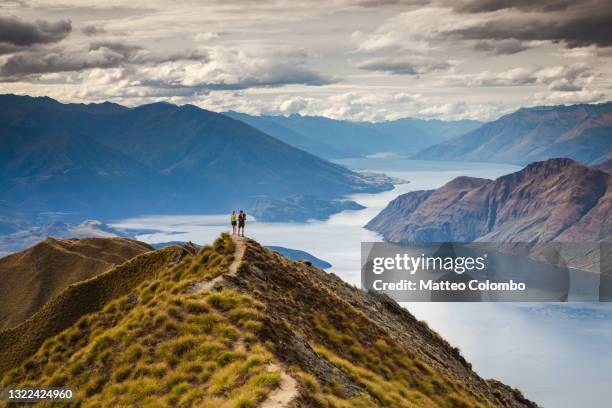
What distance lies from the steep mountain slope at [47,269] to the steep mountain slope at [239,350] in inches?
3172

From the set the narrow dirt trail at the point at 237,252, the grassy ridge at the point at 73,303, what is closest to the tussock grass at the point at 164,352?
the narrow dirt trail at the point at 237,252

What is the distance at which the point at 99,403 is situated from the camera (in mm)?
36312

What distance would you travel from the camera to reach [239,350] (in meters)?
35.0

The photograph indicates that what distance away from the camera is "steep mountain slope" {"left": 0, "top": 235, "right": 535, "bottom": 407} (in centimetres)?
3275

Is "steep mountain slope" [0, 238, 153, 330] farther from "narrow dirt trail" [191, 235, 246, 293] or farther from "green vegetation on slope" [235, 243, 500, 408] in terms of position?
"green vegetation on slope" [235, 243, 500, 408]

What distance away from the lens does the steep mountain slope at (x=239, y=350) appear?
32750mm

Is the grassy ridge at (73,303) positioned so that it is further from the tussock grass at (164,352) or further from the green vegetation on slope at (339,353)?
the green vegetation on slope at (339,353)

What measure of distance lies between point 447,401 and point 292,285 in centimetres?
1430

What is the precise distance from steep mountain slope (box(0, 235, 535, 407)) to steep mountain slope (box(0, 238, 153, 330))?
80.6 metres

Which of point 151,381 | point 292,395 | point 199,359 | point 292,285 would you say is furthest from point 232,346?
point 292,285

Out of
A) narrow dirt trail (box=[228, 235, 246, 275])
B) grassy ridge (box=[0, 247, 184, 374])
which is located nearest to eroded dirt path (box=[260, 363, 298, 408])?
narrow dirt trail (box=[228, 235, 246, 275])

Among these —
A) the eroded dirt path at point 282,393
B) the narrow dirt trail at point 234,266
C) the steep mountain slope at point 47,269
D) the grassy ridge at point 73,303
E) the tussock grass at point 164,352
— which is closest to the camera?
the eroded dirt path at point 282,393

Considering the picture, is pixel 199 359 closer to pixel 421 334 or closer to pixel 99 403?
pixel 99 403

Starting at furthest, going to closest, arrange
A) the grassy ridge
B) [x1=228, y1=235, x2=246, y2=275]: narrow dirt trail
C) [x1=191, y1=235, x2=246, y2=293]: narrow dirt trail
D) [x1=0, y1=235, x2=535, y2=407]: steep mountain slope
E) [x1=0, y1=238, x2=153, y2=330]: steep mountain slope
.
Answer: [x1=0, y1=238, x2=153, y2=330]: steep mountain slope, the grassy ridge, [x1=228, y1=235, x2=246, y2=275]: narrow dirt trail, [x1=191, y1=235, x2=246, y2=293]: narrow dirt trail, [x1=0, y1=235, x2=535, y2=407]: steep mountain slope
